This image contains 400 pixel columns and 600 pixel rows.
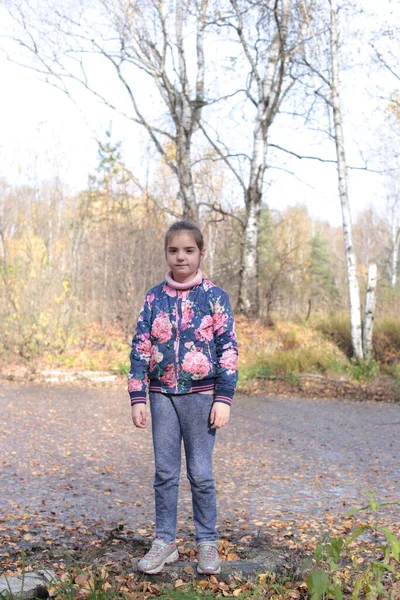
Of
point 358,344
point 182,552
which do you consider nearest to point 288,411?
point 358,344

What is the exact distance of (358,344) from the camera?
39.4 feet

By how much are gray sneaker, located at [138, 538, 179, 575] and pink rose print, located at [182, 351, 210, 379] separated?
85 cm

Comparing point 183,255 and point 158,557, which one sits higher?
point 183,255

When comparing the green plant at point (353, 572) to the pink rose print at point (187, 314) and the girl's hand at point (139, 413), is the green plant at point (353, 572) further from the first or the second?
the pink rose print at point (187, 314)

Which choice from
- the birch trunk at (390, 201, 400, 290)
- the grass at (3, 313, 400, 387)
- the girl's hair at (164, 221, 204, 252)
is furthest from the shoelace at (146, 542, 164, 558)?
the birch trunk at (390, 201, 400, 290)

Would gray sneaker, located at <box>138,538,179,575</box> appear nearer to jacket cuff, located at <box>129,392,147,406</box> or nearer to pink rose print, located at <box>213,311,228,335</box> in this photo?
jacket cuff, located at <box>129,392,147,406</box>

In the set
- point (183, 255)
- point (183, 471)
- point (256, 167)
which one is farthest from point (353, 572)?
point (256, 167)

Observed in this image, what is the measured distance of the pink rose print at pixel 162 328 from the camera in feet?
10.1

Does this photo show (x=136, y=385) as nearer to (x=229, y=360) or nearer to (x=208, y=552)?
(x=229, y=360)

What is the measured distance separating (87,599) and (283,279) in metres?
14.1

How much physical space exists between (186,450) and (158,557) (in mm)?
514

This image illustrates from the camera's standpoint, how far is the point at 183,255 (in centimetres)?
312

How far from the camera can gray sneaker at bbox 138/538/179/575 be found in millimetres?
2982

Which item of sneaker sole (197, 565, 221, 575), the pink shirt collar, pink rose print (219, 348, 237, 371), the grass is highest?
the pink shirt collar
